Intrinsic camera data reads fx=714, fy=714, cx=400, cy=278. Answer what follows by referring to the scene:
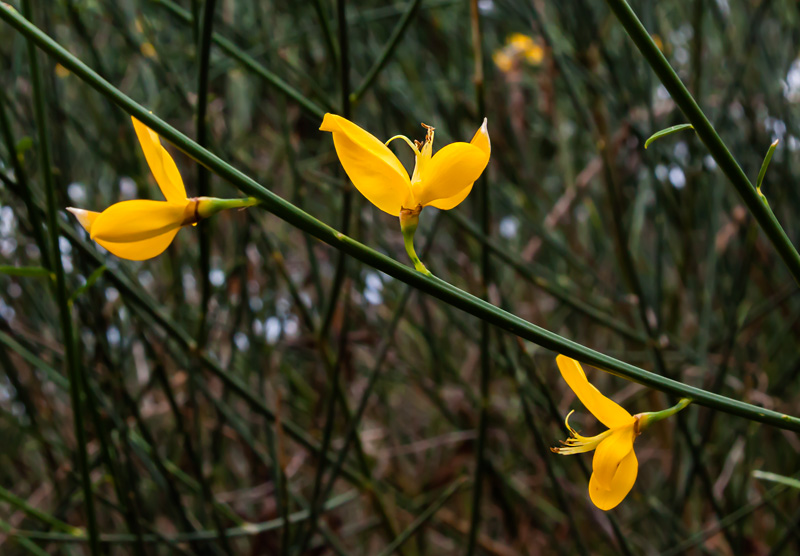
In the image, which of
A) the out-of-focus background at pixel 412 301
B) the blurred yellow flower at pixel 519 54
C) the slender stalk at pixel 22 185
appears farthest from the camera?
the blurred yellow flower at pixel 519 54

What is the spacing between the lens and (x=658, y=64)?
0.32 m

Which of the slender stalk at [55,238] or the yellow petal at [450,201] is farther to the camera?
the slender stalk at [55,238]

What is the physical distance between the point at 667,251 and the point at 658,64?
1.42m

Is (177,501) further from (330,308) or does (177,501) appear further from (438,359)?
(438,359)

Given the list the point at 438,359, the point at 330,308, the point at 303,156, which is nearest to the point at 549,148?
the point at 303,156

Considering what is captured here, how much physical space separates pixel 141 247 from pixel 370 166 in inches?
4.7

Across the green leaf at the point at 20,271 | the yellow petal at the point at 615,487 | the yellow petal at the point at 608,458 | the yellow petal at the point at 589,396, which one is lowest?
the yellow petal at the point at 615,487

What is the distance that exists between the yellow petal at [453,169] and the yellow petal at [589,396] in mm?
101

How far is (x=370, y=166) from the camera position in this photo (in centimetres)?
36

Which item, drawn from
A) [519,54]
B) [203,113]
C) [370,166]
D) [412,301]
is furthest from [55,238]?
[519,54]

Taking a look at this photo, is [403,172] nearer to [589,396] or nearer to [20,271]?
[589,396]

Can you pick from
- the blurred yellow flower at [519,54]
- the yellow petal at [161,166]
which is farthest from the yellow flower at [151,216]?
the blurred yellow flower at [519,54]

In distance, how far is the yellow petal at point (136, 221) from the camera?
12.7 inches

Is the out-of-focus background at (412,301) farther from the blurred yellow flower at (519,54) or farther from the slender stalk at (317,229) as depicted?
the slender stalk at (317,229)
